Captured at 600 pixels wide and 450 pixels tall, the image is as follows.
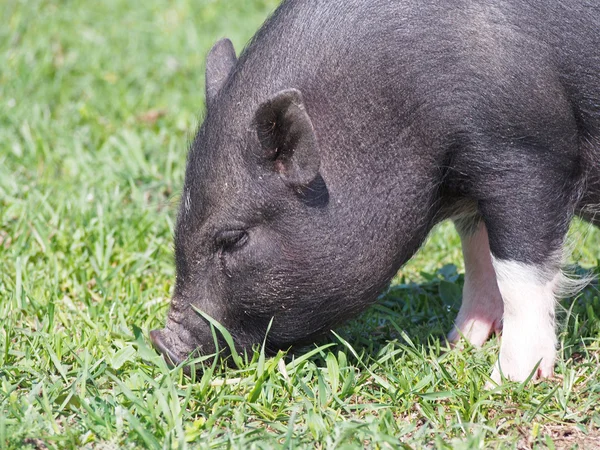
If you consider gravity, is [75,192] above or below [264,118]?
below

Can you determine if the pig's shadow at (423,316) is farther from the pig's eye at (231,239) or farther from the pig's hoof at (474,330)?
the pig's eye at (231,239)

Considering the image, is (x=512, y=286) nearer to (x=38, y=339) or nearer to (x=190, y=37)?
(x=38, y=339)

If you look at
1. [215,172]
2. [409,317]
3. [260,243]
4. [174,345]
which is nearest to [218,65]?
[215,172]

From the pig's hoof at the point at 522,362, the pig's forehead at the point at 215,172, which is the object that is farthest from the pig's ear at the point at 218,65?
the pig's hoof at the point at 522,362

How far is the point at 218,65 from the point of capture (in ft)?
15.6

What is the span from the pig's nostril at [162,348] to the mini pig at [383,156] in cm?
2

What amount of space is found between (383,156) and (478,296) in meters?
1.22

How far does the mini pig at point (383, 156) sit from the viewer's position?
4.10 metres

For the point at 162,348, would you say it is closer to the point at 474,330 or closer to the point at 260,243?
the point at 260,243

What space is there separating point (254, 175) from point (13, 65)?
16.1 feet

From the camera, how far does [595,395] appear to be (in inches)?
163

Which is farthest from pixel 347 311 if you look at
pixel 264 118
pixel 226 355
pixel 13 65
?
pixel 13 65

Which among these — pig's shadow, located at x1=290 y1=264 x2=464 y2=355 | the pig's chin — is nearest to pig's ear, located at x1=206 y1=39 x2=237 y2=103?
the pig's chin

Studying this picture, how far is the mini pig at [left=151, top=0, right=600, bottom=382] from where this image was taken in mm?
4102
